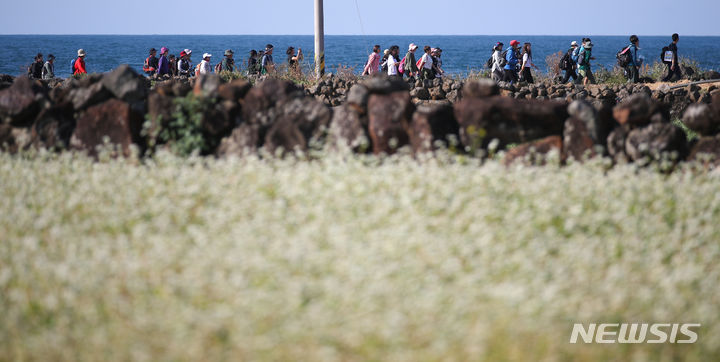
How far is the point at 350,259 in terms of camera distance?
4.48m

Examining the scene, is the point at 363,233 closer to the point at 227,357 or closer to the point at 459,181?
the point at 459,181

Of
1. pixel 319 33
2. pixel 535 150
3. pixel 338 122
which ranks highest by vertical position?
pixel 319 33

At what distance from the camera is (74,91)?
7645 mm

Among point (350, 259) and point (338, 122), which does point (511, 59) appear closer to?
point (338, 122)

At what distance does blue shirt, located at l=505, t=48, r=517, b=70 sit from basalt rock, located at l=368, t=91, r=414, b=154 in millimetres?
11645

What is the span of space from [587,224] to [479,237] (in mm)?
1060

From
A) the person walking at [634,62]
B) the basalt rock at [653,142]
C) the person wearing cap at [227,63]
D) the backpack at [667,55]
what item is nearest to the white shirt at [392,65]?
the person wearing cap at [227,63]

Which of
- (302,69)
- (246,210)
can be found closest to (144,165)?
(246,210)

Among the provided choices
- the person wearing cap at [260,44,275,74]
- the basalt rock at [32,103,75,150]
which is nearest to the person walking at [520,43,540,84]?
the person wearing cap at [260,44,275,74]

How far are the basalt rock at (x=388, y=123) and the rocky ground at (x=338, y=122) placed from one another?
0.01 meters

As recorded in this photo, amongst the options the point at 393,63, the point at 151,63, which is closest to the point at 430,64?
the point at 393,63

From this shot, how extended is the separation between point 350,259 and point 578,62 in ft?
54.3

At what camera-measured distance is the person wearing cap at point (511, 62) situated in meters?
17.8

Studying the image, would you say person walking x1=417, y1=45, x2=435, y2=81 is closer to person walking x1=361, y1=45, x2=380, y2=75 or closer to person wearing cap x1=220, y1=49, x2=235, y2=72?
person walking x1=361, y1=45, x2=380, y2=75
